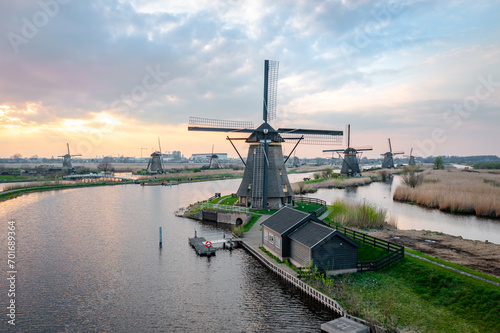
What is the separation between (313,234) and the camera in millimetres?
18891

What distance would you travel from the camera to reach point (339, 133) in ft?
129

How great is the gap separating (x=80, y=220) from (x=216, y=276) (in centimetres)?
2449

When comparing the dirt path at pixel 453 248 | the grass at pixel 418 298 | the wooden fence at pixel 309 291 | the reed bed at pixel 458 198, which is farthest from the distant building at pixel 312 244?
the reed bed at pixel 458 198

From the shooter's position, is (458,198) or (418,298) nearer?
(418,298)

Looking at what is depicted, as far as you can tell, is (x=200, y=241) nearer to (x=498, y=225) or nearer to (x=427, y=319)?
(x=427, y=319)

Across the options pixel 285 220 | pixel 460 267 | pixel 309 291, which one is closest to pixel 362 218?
pixel 285 220

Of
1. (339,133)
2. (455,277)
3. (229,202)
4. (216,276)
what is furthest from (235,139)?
(455,277)

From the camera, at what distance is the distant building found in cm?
1800

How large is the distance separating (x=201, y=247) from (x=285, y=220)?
7679mm

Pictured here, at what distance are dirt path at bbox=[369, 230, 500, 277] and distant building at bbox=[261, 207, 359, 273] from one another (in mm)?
7430

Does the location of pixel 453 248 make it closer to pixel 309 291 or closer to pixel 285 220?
pixel 285 220

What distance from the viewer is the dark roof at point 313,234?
1784cm

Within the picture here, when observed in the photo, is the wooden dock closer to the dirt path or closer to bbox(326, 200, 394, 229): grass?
bbox(326, 200, 394, 229): grass

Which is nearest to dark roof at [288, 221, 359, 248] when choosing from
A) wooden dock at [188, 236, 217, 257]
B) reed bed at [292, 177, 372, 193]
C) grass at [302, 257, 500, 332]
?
grass at [302, 257, 500, 332]
